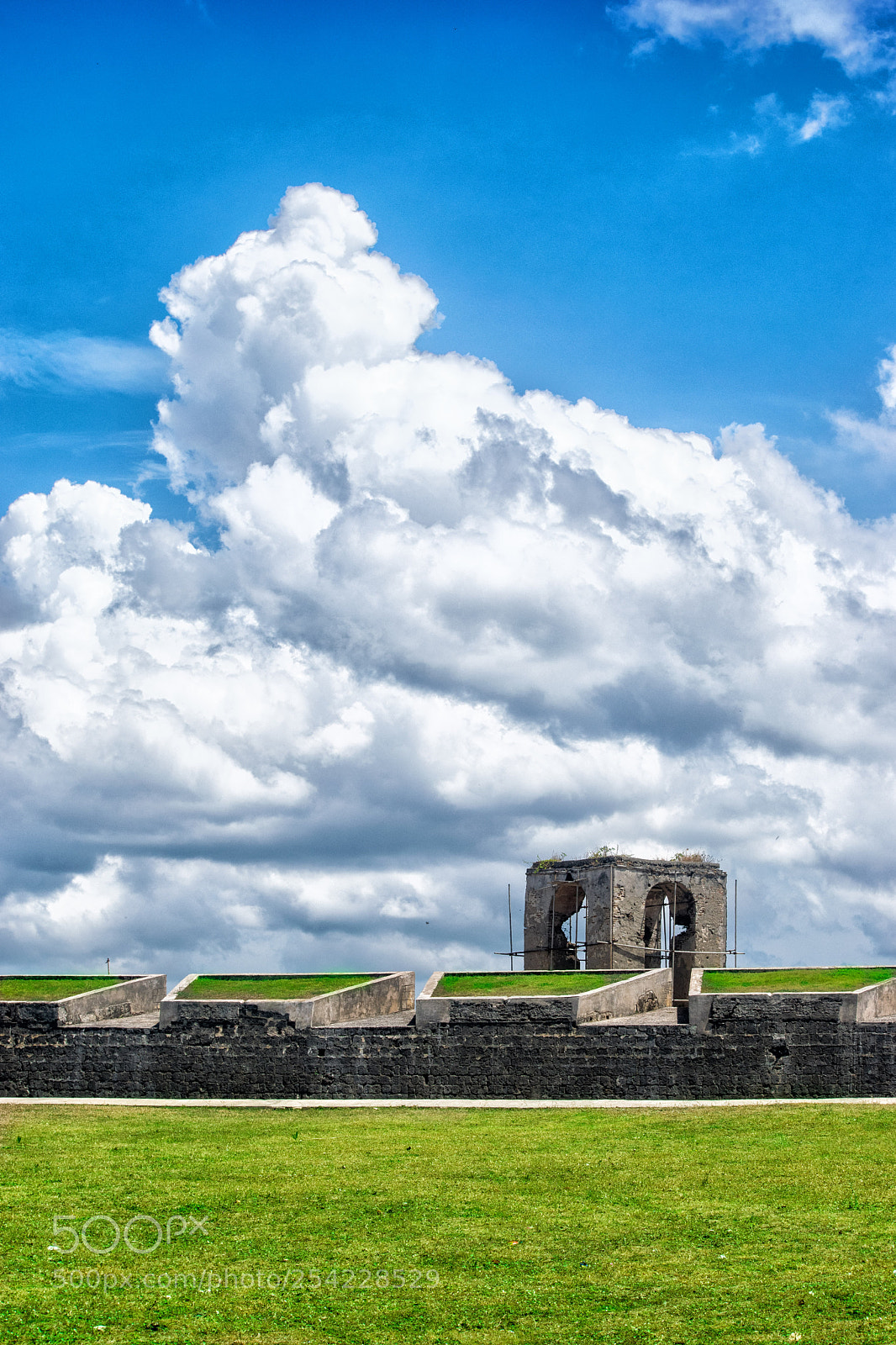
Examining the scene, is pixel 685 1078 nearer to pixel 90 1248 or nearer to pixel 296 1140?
pixel 296 1140

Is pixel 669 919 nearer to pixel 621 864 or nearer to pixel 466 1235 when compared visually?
pixel 621 864

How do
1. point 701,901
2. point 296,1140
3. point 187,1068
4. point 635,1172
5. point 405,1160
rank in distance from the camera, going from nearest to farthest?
point 635,1172, point 405,1160, point 296,1140, point 187,1068, point 701,901

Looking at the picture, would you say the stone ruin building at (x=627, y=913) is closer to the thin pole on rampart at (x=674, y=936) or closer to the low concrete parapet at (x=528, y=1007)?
the thin pole on rampart at (x=674, y=936)

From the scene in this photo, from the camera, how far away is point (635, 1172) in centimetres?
1402

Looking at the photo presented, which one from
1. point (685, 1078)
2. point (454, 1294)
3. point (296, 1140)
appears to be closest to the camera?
point (454, 1294)

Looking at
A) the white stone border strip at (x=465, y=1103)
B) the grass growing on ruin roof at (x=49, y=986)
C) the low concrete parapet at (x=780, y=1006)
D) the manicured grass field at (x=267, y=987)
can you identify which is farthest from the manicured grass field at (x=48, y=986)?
the low concrete parapet at (x=780, y=1006)

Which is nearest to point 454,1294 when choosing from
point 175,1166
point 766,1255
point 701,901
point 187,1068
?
point 766,1255

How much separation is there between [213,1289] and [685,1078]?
12946 millimetres

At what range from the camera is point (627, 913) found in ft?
103

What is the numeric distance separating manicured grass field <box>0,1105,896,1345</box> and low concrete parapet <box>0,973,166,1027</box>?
6.29m

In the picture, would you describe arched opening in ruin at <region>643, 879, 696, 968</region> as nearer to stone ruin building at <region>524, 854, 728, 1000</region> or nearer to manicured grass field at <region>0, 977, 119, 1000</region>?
stone ruin building at <region>524, 854, 728, 1000</region>

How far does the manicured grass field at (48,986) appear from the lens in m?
25.8

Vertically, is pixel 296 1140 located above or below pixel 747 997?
below

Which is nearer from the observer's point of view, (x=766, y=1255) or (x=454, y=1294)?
(x=454, y=1294)
